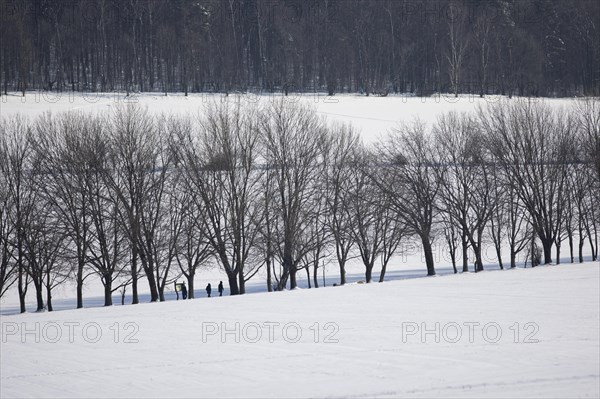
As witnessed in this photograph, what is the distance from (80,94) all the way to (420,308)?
60.0 meters

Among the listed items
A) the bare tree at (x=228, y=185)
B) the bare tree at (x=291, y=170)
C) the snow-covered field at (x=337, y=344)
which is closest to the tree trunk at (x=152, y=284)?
the bare tree at (x=228, y=185)

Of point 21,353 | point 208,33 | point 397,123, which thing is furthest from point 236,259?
point 208,33

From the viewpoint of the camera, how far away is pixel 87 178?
34.9m

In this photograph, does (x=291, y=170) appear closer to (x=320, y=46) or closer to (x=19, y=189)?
(x=19, y=189)

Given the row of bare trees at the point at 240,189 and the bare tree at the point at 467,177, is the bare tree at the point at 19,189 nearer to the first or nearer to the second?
the row of bare trees at the point at 240,189

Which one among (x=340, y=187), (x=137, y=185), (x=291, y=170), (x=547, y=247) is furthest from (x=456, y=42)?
(x=137, y=185)

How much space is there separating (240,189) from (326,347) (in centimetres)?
1712

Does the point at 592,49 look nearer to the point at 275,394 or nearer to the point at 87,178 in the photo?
the point at 87,178

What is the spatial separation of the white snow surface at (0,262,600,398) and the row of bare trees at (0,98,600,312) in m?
6.06

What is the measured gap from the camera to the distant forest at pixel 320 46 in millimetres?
90000

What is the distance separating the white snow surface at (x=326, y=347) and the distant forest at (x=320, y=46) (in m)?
60.9

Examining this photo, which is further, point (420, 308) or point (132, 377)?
point (420, 308)

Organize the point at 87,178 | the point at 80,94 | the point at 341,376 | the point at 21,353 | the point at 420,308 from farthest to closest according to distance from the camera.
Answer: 1. the point at 80,94
2. the point at 87,178
3. the point at 420,308
4. the point at 21,353
5. the point at 341,376

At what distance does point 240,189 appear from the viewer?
36.1 metres
